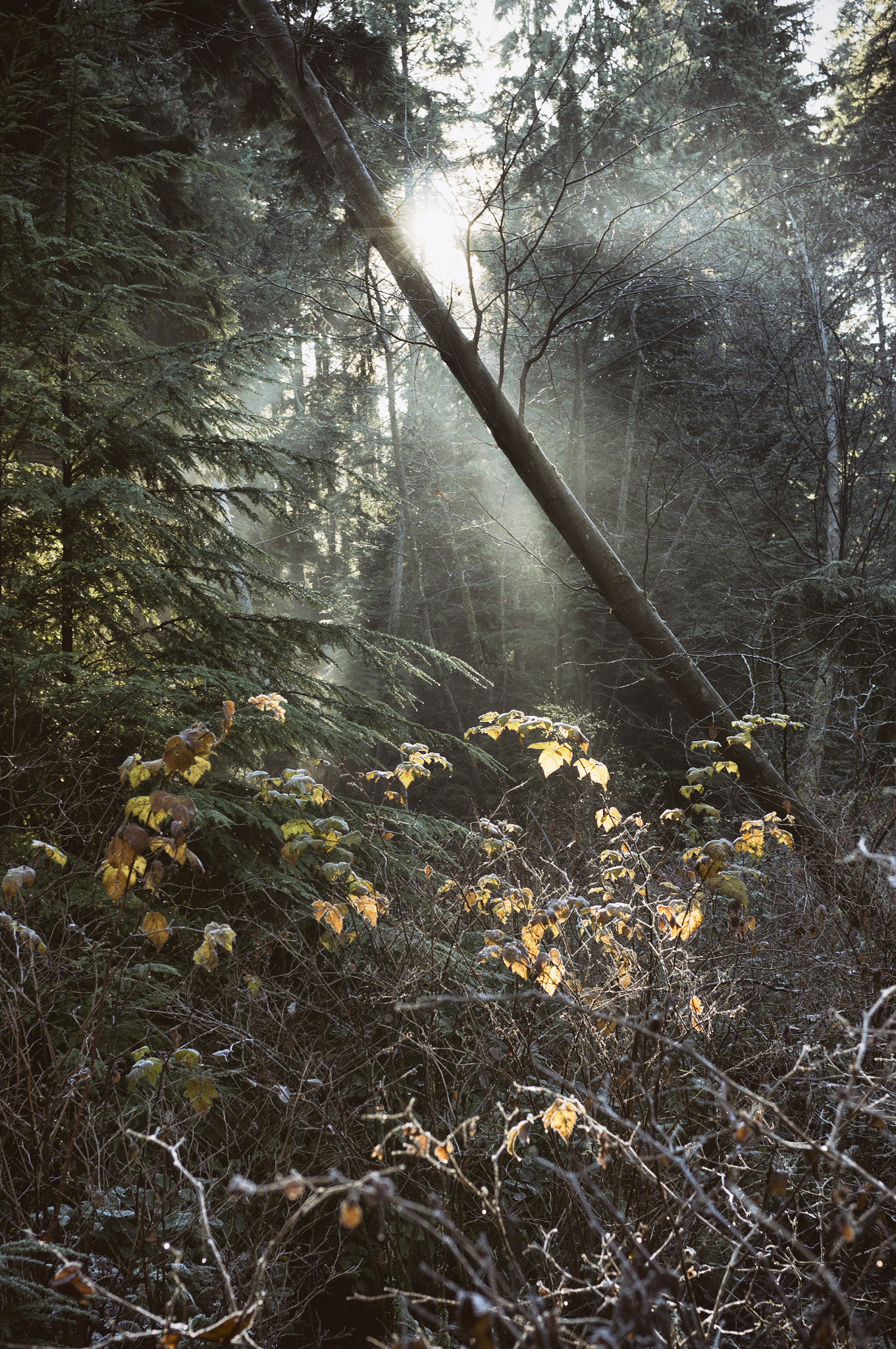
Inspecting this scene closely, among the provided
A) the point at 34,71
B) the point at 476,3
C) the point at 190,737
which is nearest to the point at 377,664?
the point at 190,737

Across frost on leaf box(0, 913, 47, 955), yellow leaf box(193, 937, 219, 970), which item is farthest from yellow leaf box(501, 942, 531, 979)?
frost on leaf box(0, 913, 47, 955)

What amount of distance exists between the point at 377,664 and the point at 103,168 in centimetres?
439

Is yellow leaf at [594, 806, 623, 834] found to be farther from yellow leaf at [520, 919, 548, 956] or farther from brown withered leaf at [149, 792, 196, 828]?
brown withered leaf at [149, 792, 196, 828]

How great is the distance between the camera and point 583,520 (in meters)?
4.62

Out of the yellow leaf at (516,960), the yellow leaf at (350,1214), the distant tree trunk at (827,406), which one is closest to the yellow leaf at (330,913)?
the yellow leaf at (516,960)

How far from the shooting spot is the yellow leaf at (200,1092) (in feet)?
8.24

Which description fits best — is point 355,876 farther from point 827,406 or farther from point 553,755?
point 827,406

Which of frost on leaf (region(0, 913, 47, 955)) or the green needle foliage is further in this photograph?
the green needle foliage

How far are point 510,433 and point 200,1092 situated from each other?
402 centimetres

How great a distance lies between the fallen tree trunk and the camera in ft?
14.5

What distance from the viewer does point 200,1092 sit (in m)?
2.54

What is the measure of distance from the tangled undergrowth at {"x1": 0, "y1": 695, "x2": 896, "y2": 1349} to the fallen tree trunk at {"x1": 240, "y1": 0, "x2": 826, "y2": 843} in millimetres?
709

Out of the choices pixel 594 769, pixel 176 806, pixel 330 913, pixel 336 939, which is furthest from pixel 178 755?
pixel 594 769

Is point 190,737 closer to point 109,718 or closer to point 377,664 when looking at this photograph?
point 109,718
